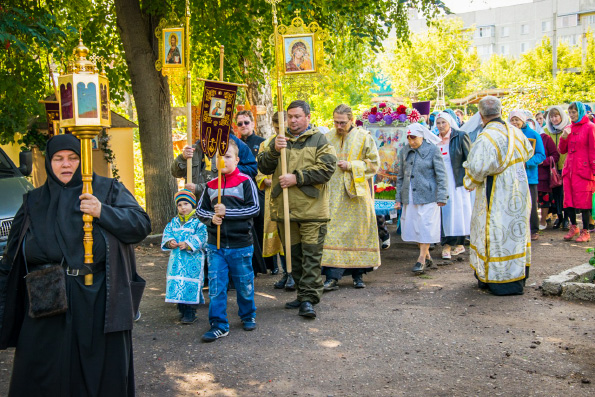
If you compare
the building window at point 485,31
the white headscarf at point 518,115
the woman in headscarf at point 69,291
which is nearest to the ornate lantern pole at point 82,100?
the woman in headscarf at point 69,291

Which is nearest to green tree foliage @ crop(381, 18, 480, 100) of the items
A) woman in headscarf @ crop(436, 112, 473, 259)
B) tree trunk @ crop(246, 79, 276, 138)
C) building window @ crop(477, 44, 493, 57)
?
tree trunk @ crop(246, 79, 276, 138)

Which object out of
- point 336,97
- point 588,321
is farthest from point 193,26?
point 336,97

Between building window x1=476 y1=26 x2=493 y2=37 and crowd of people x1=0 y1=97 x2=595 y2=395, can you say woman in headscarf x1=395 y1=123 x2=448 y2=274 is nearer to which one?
crowd of people x1=0 y1=97 x2=595 y2=395

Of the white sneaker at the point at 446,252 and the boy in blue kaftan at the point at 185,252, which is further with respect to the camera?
the white sneaker at the point at 446,252

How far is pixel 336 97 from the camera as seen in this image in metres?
38.6

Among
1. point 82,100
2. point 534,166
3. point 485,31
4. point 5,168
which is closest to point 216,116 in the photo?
point 82,100

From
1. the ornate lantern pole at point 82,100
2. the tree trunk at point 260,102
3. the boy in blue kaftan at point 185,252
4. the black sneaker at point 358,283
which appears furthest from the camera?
the tree trunk at point 260,102

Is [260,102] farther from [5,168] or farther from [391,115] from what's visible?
[5,168]

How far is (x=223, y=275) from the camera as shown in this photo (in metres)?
6.03

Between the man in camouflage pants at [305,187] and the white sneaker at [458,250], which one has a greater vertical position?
the man in camouflage pants at [305,187]

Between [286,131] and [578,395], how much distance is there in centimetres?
377

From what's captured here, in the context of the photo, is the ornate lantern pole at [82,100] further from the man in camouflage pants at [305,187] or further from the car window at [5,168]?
the car window at [5,168]

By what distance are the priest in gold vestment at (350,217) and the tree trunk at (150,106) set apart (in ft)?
14.7

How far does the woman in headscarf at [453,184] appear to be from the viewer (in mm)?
9906
